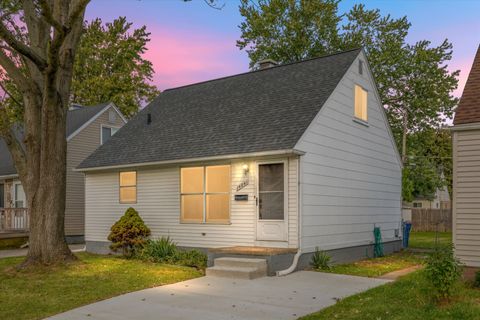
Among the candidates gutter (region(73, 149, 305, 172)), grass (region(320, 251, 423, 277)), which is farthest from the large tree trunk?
grass (region(320, 251, 423, 277))

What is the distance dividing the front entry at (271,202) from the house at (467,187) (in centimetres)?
394

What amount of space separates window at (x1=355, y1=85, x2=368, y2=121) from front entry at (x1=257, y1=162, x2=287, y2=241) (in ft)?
13.1

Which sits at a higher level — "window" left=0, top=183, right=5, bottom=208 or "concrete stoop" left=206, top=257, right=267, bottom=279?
"window" left=0, top=183, right=5, bottom=208

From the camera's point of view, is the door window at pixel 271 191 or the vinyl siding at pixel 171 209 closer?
the door window at pixel 271 191

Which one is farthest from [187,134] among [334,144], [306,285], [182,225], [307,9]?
[307,9]

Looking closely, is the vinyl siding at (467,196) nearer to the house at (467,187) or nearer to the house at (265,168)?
the house at (467,187)

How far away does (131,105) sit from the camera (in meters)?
36.9

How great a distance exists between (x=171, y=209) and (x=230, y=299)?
20.9 ft

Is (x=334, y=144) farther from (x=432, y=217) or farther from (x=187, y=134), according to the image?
(x=432, y=217)

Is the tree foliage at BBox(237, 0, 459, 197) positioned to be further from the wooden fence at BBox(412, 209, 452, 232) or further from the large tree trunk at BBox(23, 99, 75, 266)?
the large tree trunk at BBox(23, 99, 75, 266)

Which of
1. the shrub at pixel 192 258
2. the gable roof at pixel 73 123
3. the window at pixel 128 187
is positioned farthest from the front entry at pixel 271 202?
the gable roof at pixel 73 123

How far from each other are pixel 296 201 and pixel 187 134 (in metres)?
4.96

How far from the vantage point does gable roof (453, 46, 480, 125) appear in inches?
348

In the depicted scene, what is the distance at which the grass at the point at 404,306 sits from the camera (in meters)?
6.20
